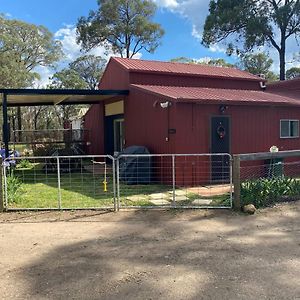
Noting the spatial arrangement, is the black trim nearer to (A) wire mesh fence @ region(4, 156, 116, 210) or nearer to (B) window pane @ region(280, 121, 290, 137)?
(A) wire mesh fence @ region(4, 156, 116, 210)

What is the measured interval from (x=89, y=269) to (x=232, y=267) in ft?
5.54

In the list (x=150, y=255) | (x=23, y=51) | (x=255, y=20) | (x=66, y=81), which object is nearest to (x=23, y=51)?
(x=23, y=51)

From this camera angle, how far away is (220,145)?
11.7 m

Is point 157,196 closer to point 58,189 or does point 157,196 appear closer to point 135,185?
point 135,185

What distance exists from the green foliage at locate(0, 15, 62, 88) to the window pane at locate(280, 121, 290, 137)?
26.2 m

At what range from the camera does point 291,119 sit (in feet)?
44.4

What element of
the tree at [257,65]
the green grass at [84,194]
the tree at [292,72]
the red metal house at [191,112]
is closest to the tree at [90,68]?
the tree at [257,65]

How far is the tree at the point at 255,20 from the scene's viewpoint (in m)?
29.0

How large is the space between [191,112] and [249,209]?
4654 millimetres

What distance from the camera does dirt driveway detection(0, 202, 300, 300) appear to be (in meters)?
3.87

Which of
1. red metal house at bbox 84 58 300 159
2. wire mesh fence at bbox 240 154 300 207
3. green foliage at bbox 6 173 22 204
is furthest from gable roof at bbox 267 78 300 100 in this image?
green foliage at bbox 6 173 22 204

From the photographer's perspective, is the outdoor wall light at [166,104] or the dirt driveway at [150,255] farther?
the outdoor wall light at [166,104]

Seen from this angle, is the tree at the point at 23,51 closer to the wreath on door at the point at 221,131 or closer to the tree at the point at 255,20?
the tree at the point at 255,20

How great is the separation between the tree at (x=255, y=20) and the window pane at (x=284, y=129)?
730 inches
